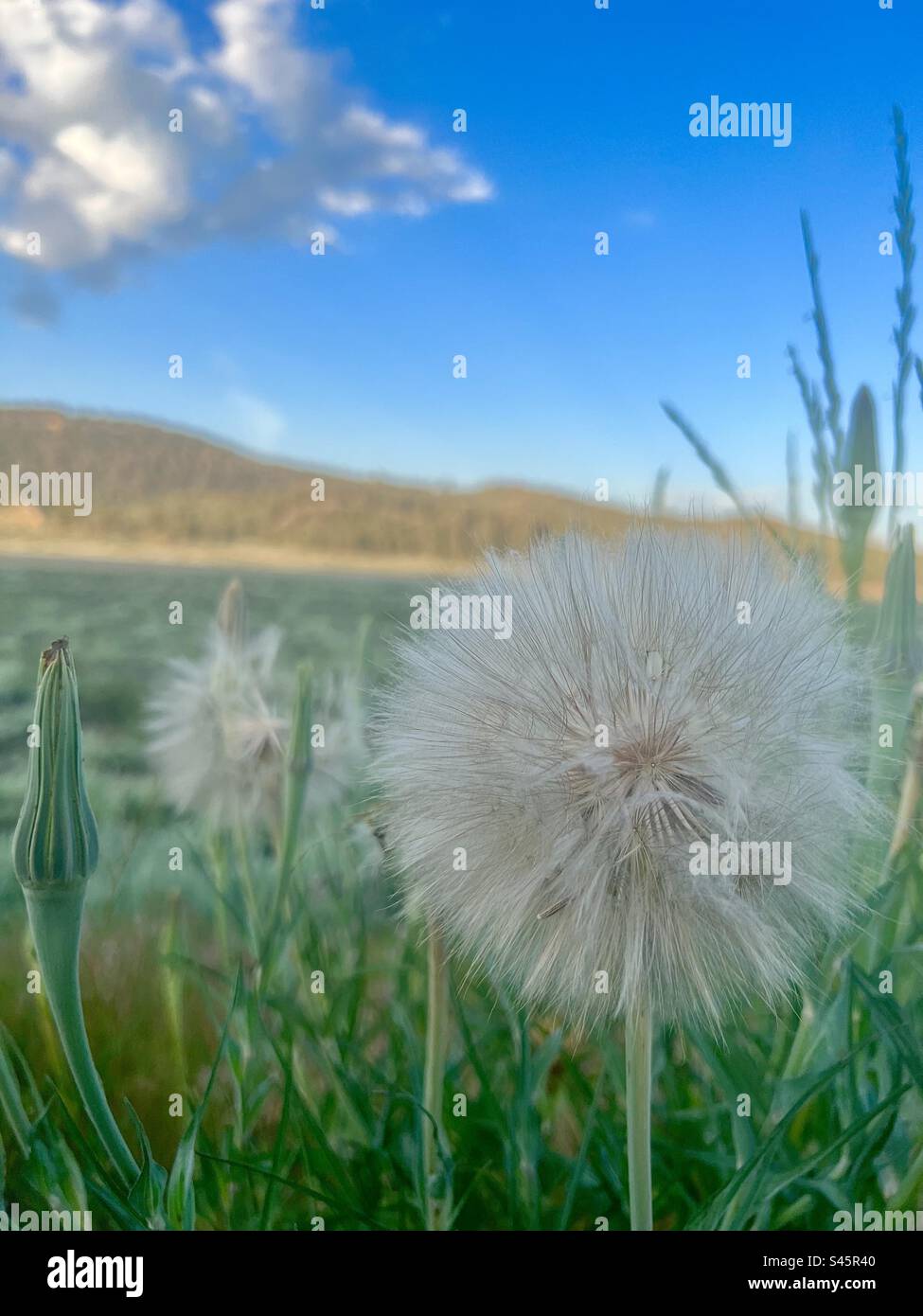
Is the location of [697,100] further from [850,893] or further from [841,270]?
[850,893]

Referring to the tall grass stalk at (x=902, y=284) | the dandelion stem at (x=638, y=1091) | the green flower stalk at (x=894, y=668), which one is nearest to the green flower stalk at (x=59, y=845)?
the dandelion stem at (x=638, y=1091)

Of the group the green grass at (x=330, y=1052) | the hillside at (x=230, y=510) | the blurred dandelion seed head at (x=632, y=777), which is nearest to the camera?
the blurred dandelion seed head at (x=632, y=777)

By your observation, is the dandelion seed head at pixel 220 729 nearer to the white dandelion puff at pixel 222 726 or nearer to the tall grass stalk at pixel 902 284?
the white dandelion puff at pixel 222 726

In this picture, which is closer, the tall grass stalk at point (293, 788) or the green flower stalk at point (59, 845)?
the green flower stalk at point (59, 845)

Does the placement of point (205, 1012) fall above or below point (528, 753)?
below

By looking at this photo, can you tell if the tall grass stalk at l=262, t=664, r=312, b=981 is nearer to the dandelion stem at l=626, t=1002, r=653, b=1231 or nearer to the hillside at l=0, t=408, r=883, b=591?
the hillside at l=0, t=408, r=883, b=591

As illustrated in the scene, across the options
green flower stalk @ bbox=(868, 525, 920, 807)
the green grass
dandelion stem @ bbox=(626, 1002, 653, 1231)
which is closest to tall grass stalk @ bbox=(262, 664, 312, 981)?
the green grass

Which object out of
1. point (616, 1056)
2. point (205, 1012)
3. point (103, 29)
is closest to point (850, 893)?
point (616, 1056)
